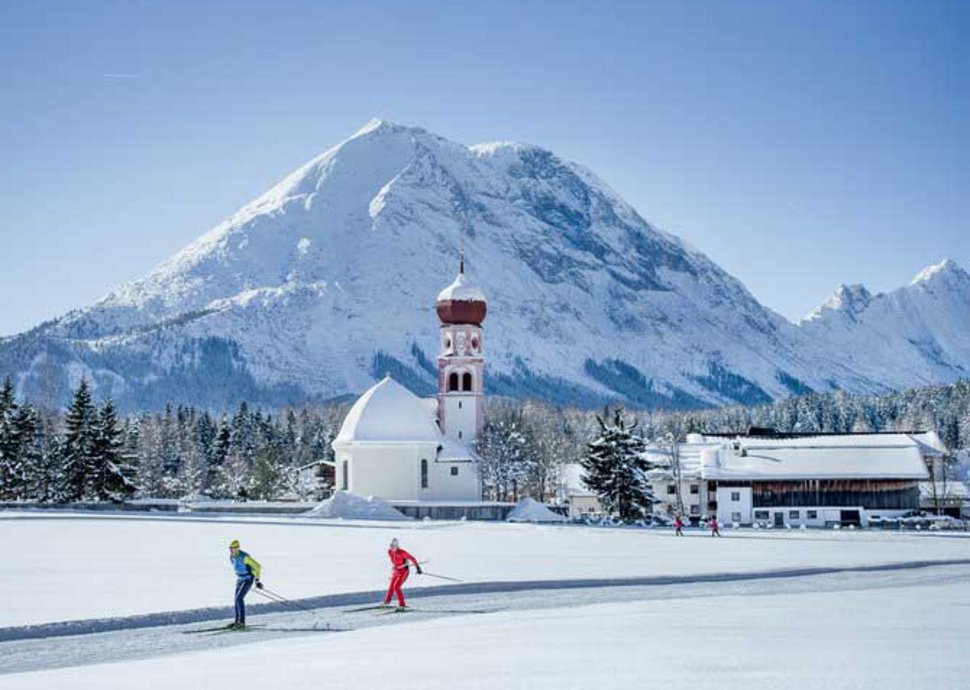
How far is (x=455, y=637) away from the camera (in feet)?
65.1

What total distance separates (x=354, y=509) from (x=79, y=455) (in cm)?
1916

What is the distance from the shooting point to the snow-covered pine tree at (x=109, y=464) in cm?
8288

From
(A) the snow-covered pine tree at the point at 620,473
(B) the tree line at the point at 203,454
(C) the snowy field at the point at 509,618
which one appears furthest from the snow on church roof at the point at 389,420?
(C) the snowy field at the point at 509,618

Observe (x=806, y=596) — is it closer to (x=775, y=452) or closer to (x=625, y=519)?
(x=625, y=519)

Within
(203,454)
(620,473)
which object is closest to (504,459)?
(620,473)

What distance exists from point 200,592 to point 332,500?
54865 mm

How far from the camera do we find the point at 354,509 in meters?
82.1

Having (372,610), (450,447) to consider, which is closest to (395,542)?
(372,610)

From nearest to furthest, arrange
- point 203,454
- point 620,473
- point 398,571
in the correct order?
point 398,571, point 620,473, point 203,454

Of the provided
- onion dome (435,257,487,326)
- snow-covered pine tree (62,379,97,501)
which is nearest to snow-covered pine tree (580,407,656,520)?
onion dome (435,257,487,326)

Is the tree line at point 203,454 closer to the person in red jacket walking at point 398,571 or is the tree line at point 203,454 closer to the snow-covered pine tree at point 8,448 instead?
the snow-covered pine tree at point 8,448

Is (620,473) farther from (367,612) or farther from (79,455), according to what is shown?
(367,612)

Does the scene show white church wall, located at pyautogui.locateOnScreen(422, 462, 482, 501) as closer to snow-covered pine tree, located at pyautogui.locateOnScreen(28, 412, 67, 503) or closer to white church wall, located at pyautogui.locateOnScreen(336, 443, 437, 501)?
white church wall, located at pyautogui.locateOnScreen(336, 443, 437, 501)

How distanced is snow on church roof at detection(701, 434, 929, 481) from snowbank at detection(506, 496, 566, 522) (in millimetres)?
16456
